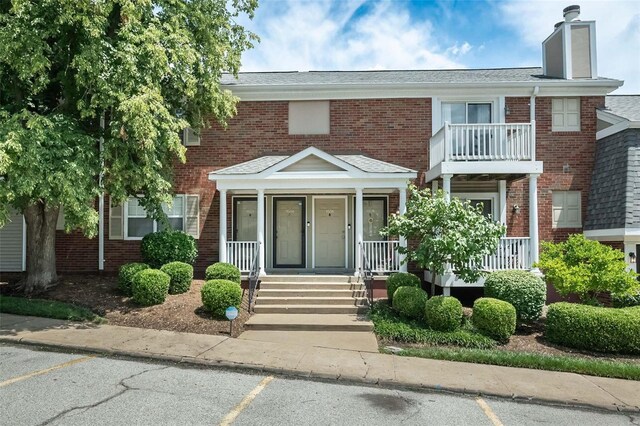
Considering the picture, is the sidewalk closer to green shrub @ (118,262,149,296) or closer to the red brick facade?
green shrub @ (118,262,149,296)

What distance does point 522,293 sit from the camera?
30.3 ft

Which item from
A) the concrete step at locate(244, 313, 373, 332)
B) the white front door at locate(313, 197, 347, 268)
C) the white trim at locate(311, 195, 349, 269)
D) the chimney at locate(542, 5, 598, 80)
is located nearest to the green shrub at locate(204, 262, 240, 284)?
the concrete step at locate(244, 313, 373, 332)

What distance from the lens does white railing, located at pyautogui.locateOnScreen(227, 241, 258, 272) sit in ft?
38.7


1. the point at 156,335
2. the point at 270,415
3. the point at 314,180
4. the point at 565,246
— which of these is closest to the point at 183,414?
the point at 270,415

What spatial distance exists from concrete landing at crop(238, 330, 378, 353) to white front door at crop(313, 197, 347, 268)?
4.42 m

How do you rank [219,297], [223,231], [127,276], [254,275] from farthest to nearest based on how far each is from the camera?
[223,231] < [254,275] < [127,276] < [219,297]

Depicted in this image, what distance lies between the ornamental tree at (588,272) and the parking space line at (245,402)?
20.7 feet

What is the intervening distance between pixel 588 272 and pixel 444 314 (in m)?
3.03

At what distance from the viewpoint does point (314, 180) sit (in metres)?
11.6

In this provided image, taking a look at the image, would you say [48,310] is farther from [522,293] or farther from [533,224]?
[533,224]

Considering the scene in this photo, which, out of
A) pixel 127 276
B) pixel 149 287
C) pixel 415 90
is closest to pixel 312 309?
pixel 149 287

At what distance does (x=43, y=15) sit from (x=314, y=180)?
674 cm

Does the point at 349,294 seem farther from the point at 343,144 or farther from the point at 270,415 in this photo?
the point at 270,415

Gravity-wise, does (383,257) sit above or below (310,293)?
above
